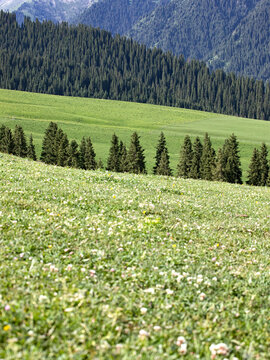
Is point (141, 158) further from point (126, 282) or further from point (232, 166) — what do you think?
point (126, 282)

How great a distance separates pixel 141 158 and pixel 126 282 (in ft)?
298

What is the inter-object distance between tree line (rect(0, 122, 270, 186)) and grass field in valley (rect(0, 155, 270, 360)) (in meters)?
81.4

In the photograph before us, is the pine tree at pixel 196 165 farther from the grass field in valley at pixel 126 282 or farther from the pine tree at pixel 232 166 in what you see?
the grass field in valley at pixel 126 282

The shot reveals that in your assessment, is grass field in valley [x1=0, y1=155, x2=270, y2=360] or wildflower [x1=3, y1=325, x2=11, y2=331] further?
grass field in valley [x1=0, y1=155, x2=270, y2=360]

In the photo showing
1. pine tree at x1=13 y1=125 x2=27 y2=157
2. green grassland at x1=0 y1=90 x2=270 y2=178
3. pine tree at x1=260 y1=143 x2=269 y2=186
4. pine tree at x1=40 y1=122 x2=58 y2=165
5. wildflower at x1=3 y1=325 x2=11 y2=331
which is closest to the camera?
wildflower at x1=3 y1=325 x2=11 y2=331

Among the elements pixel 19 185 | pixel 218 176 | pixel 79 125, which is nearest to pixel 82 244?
pixel 19 185

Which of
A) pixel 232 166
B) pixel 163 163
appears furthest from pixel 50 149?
pixel 232 166

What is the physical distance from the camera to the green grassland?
125 meters

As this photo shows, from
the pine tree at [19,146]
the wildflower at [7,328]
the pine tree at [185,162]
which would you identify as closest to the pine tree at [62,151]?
the pine tree at [19,146]

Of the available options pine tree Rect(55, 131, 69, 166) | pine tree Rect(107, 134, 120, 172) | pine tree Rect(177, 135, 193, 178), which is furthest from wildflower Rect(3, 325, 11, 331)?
pine tree Rect(177, 135, 193, 178)

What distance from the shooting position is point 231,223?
14.9 metres

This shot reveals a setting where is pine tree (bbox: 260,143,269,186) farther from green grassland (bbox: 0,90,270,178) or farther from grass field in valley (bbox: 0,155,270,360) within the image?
grass field in valley (bbox: 0,155,270,360)

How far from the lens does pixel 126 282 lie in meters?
7.77

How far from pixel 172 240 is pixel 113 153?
90584 millimetres
